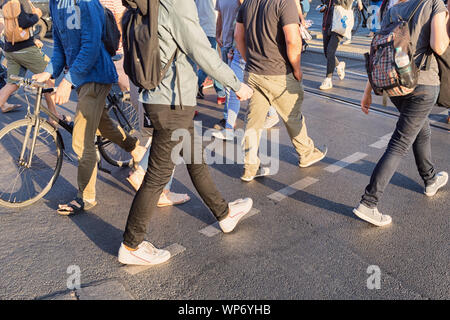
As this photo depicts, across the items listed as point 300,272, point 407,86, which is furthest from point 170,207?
point 407,86

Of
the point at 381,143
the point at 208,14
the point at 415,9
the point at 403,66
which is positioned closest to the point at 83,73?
the point at 403,66

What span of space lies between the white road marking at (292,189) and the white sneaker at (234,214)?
566 millimetres

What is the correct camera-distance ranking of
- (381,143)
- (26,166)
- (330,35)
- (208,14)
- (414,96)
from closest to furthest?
(414,96), (26,166), (381,143), (208,14), (330,35)

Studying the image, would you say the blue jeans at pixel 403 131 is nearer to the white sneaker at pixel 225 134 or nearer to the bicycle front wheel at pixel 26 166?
the white sneaker at pixel 225 134

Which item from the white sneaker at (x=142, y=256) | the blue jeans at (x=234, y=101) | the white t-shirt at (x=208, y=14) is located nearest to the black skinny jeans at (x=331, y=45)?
the white t-shirt at (x=208, y=14)

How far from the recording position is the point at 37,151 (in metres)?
5.25

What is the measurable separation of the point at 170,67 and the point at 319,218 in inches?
71.7

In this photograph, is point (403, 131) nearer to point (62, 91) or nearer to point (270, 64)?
point (270, 64)

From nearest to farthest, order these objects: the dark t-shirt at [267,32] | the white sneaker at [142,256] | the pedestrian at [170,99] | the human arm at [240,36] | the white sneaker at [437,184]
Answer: the pedestrian at [170,99] < the white sneaker at [142,256] < the dark t-shirt at [267,32] < the white sneaker at [437,184] < the human arm at [240,36]

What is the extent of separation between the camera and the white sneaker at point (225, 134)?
5.77 metres

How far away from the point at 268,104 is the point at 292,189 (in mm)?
862

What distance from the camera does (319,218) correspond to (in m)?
3.80

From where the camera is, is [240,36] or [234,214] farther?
[240,36]

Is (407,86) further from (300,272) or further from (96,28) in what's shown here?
(96,28)
